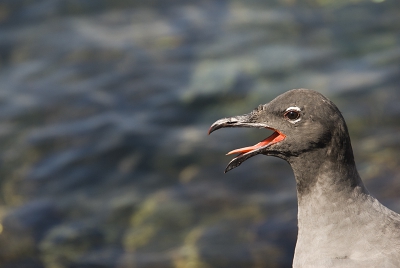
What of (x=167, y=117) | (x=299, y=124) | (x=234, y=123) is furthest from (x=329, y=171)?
(x=167, y=117)

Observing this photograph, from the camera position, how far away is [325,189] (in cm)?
541

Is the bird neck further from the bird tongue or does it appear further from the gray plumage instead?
the bird tongue

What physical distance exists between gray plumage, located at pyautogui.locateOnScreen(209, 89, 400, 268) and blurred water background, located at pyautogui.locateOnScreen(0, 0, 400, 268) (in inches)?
87.0

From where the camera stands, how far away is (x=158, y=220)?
8461 millimetres

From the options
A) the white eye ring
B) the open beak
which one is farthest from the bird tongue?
the white eye ring

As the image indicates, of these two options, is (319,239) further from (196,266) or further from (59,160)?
(59,160)

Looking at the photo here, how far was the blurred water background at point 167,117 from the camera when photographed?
8148 mm

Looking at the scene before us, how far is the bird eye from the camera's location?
210 inches

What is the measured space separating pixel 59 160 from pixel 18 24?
352 centimetres

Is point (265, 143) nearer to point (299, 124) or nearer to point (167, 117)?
point (299, 124)

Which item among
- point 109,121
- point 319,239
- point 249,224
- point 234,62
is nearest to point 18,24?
point 109,121

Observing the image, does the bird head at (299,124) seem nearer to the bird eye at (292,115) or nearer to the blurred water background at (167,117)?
the bird eye at (292,115)

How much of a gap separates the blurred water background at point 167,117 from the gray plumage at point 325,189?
2210mm

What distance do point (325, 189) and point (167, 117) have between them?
186 inches
